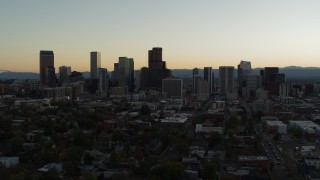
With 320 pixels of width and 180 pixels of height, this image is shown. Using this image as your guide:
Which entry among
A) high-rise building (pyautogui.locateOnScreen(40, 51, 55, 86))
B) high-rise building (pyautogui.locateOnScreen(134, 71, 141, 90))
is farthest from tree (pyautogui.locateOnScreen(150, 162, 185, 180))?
high-rise building (pyautogui.locateOnScreen(134, 71, 141, 90))

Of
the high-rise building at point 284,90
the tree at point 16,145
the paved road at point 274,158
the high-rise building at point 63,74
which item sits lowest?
the paved road at point 274,158

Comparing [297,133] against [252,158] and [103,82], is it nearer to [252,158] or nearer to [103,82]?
[252,158]

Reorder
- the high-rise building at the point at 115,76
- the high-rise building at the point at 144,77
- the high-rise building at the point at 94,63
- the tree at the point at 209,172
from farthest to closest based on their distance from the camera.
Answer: the high-rise building at the point at 94,63, the high-rise building at the point at 115,76, the high-rise building at the point at 144,77, the tree at the point at 209,172

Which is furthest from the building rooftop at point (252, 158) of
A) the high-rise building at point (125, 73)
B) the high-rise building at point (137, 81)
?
the high-rise building at point (137, 81)

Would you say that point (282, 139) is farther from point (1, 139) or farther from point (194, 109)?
point (194, 109)

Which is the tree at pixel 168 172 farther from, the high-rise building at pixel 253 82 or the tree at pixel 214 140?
the high-rise building at pixel 253 82

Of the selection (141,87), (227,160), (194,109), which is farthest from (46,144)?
Result: (141,87)

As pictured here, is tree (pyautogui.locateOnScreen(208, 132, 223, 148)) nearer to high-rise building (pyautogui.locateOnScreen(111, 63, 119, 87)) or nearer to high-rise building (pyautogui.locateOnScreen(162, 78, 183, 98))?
high-rise building (pyautogui.locateOnScreen(162, 78, 183, 98))
